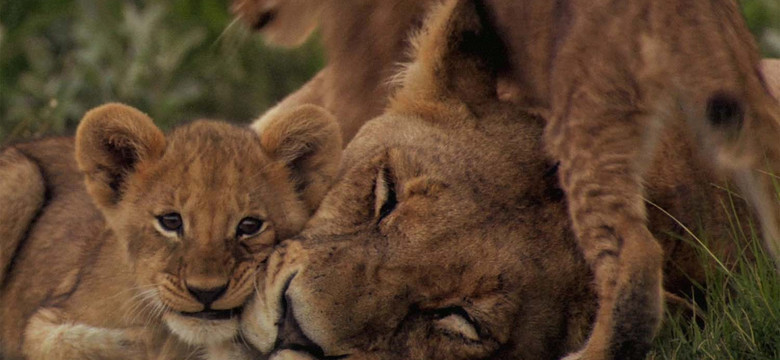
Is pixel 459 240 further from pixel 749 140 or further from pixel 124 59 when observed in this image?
pixel 124 59

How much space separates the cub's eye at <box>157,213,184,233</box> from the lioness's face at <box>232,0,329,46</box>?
0.85m

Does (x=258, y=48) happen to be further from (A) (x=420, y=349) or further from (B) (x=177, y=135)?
(A) (x=420, y=349)

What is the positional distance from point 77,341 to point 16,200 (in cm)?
68

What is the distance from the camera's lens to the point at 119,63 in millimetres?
5652

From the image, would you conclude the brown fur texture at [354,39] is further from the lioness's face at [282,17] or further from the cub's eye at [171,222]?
the cub's eye at [171,222]

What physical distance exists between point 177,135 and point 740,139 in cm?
121

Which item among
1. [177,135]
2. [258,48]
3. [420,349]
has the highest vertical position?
[177,135]

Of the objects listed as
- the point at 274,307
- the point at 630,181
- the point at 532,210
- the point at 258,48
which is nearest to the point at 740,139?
the point at 630,181

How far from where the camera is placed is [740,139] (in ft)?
8.80

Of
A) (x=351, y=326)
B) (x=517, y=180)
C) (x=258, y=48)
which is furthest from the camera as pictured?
(x=258, y=48)

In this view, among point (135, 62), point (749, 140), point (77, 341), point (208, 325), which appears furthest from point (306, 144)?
point (135, 62)

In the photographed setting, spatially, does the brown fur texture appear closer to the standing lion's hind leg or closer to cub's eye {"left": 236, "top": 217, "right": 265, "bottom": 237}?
cub's eye {"left": 236, "top": 217, "right": 265, "bottom": 237}

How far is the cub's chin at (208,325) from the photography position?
8.55 feet

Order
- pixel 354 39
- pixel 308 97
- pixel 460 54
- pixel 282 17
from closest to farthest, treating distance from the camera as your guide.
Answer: pixel 460 54 → pixel 354 39 → pixel 282 17 → pixel 308 97
